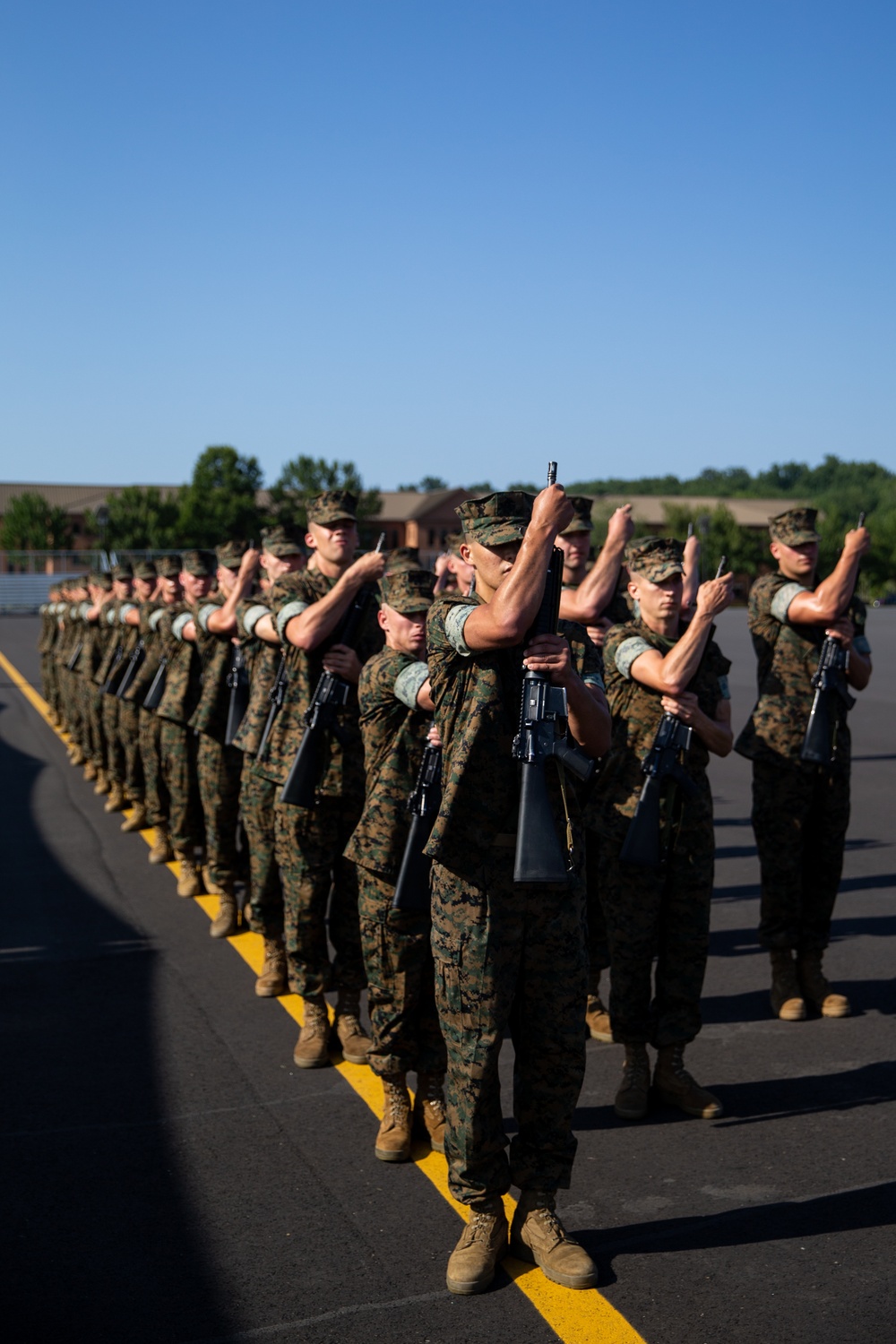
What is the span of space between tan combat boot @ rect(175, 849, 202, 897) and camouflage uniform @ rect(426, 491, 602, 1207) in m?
4.78

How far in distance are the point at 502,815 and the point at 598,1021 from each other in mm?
2501

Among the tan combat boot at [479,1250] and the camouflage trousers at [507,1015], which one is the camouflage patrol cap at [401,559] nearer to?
the camouflage trousers at [507,1015]

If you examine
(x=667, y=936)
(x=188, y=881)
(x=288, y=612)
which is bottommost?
(x=188, y=881)

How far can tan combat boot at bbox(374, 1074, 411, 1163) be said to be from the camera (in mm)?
4121

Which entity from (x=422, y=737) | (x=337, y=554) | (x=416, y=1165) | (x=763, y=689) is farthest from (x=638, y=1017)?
(x=337, y=554)

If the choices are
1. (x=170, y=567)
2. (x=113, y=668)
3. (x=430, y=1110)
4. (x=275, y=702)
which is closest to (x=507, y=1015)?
(x=430, y=1110)

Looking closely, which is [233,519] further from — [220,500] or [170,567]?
[170,567]

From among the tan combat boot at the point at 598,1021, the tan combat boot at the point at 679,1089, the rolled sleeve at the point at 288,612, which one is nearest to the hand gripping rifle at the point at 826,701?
the tan combat boot at the point at 598,1021

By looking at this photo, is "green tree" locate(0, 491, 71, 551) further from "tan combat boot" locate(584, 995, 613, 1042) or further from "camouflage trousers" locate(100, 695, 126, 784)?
"tan combat boot" locate(584, 995, 613, 1042)

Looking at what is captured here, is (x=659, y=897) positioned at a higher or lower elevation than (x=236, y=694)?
lower

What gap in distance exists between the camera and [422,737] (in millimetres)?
4348

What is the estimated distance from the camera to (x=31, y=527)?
7931 centimetres

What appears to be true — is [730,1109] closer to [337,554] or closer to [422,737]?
[422,737]

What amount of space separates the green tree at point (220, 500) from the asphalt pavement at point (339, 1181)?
268ft
